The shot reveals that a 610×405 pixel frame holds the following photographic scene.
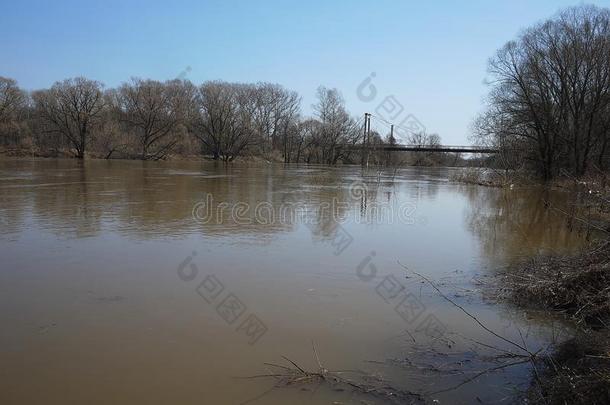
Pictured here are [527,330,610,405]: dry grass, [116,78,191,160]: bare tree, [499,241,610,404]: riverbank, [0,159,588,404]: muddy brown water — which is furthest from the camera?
[116,78,191,160]: bare tree

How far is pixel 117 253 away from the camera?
30.0 feet

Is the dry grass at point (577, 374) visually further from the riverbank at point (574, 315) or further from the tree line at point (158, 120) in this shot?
the tree line at point (158, 120)

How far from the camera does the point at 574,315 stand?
19.9 feet

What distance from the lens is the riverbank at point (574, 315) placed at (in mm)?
3750

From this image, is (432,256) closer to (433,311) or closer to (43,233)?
(433,311)

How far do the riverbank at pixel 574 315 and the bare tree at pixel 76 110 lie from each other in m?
64.3

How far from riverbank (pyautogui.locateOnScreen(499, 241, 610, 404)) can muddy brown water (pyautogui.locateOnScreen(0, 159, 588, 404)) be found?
0.37 metres

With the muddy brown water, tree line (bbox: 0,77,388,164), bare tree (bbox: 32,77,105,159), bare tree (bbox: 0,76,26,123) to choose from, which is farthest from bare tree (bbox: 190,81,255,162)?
the muddy brown water

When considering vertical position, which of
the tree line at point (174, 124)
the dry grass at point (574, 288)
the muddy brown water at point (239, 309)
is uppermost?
the tree line at point (174, 124)

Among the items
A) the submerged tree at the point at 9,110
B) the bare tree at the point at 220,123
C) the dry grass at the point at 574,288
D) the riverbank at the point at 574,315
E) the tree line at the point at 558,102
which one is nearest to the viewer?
the riverbank at the point at 574,315

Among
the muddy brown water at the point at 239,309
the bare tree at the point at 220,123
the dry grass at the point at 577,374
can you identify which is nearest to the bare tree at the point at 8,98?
the bare tree at the point at 220,123

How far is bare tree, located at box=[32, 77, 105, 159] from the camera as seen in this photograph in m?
62.0

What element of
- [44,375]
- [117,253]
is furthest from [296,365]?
[117,253]

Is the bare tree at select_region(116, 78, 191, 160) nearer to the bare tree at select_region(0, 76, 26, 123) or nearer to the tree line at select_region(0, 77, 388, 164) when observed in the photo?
the tree line at select_region(0, 77, 388, 164)
